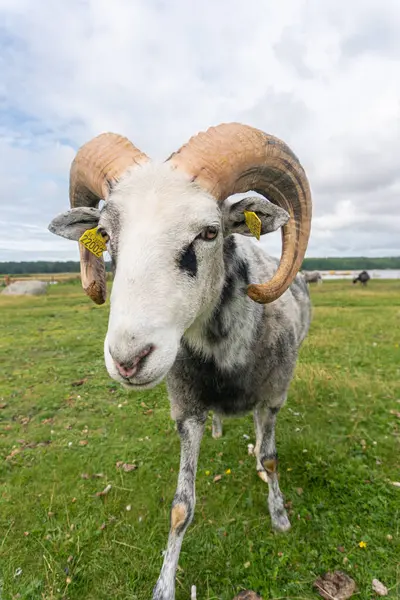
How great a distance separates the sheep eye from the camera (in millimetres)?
2814

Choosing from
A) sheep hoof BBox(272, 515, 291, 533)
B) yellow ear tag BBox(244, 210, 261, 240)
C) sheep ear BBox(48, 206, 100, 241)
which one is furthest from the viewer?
sheep hoof BBox(272, 515, 291, 533)

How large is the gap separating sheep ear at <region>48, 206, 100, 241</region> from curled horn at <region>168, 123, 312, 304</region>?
1071mm

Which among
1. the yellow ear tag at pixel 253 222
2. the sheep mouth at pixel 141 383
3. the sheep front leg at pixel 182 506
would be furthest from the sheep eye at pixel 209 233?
the sheep front leg at pixel 182 506

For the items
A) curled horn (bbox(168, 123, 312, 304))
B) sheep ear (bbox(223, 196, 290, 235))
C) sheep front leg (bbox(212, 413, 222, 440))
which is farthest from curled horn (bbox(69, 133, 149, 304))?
sheep front leg (bbox(212, 413, 222, 440))

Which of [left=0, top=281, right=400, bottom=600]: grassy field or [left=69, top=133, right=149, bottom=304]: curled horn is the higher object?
[left=69, top=133, right=149, bottom=304]: curled horn

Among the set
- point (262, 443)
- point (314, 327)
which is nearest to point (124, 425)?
point (262, 443)

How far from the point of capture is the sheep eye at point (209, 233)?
9.23 feet

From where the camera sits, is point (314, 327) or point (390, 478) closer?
point (390, 478)

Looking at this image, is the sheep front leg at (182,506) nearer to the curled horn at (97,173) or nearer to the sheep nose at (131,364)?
the curled horn at (97,173)

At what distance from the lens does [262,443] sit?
464cm

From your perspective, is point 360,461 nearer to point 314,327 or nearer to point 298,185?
point 298,185

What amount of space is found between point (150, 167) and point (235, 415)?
282cm

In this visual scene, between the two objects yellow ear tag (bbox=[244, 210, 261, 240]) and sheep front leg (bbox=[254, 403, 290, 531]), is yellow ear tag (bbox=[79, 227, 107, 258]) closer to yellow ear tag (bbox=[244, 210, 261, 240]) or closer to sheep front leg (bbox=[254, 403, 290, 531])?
yellow ear tag (bbox=[244, 210, 261, 240])

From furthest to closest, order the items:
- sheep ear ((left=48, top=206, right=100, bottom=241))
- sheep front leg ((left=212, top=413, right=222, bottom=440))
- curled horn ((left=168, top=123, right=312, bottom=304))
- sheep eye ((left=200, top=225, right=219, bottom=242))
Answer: sheep front leg ((left=212, top=413, right=222, bottom=440))
sheep ear ((left=48, top=206, right=100, bottom=241))
curled horn ((left=168, top=123, right=312, bottom=304))
sheep eye ((left=200, top=225, right=219, bottom=242))
